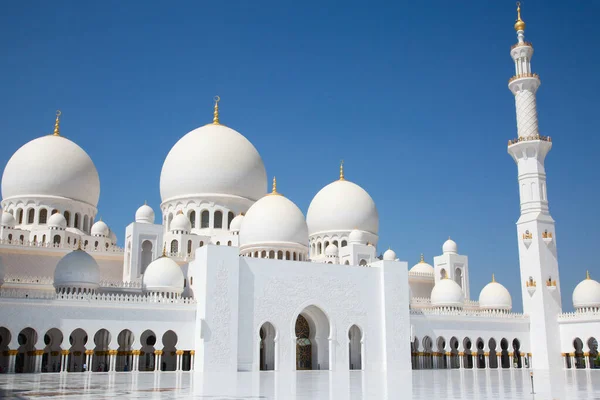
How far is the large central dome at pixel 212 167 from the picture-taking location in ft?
86.4

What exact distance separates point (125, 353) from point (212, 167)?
904 cm

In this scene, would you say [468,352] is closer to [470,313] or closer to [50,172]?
[470,313]

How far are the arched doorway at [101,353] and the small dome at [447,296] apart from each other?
13.2 m

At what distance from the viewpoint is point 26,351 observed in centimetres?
1909

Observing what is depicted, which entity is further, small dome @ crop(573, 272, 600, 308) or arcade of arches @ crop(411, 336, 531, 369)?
small dome @ crop(573, 272, 600, 308)

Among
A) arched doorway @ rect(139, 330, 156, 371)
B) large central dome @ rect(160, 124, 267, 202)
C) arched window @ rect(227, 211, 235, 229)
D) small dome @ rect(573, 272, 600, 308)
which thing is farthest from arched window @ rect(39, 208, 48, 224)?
small dome @ rect(573, 272, 600, 308)

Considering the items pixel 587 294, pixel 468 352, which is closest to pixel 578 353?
pixel 587 294

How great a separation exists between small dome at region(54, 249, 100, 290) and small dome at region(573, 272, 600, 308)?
18.3m

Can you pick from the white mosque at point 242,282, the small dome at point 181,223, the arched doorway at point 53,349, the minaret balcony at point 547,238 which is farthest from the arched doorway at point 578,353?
the arched doorway at point 53,349

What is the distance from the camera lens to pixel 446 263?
30797 millimetres

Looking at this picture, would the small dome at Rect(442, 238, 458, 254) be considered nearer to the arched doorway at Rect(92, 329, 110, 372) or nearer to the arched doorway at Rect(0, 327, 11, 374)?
the arched doorway at Rect(92, 329, 110, 372)

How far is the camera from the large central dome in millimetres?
26328

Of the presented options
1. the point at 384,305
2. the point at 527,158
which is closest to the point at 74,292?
the point at 384,305

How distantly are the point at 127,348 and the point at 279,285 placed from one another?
5.67 metres
